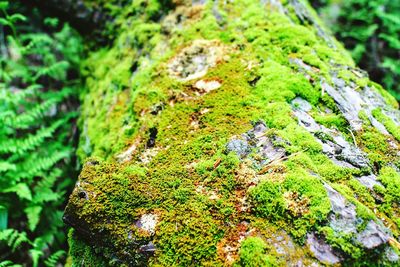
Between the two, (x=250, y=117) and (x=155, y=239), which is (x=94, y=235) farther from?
(x=250, y=117)

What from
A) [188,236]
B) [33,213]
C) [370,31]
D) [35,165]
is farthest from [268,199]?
[370,31]

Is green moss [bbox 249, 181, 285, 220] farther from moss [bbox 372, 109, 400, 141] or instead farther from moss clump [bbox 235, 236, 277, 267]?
moss [bbox 372, 109, 400, 141]

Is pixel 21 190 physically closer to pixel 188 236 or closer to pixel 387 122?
pixel 188 236

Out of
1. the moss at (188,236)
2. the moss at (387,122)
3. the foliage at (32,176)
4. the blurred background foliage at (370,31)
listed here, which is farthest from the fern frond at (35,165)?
the blurred background foliage at (370,31)

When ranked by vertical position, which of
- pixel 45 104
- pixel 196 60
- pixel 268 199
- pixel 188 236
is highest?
pixel 196 60

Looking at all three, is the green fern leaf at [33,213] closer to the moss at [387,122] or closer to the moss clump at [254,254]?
the moss clump at [254,254]

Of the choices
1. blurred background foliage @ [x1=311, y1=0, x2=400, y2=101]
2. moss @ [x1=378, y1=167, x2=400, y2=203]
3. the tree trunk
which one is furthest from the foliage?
blurred background foliage @ [x1=311, y1=0, x2=400, y2=101]
